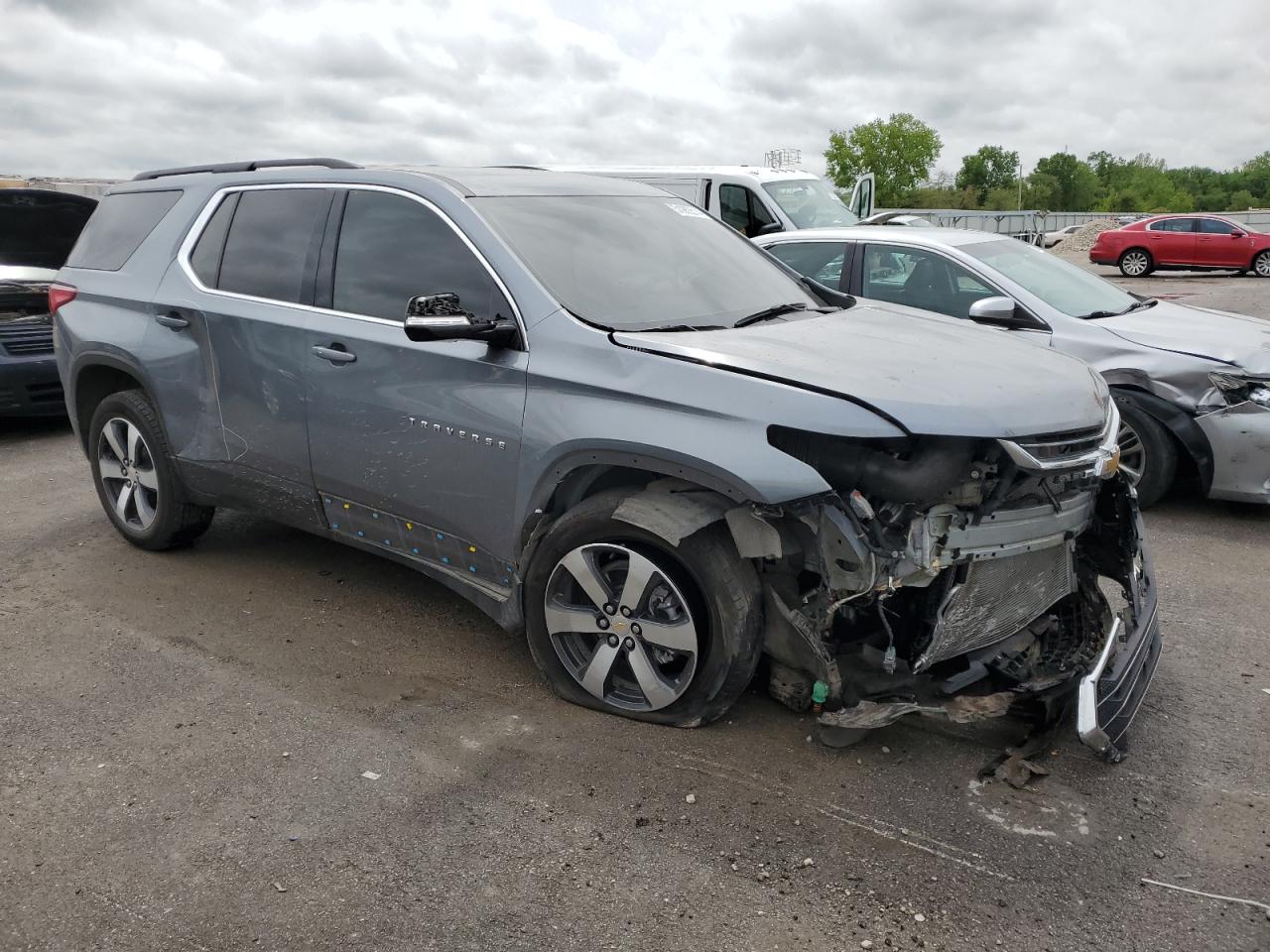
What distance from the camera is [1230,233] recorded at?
2531cm

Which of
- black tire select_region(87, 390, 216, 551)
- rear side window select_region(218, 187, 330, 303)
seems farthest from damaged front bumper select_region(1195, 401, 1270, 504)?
black tire select_region(87, 390, 216, 551)

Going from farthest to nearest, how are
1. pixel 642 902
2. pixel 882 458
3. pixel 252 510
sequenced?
pixel 252 510, pixel 882 458, pixel 642 902

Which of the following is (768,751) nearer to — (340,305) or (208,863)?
(208,863)

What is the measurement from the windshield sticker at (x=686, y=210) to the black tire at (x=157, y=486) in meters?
2.58

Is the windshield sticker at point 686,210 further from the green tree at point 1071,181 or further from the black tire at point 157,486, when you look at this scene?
the green tree at point 1071,181

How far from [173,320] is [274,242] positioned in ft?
2.15

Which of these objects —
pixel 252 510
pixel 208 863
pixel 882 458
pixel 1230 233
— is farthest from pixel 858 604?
pixel 1230 233

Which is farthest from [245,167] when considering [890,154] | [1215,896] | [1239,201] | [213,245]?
[1239,201]

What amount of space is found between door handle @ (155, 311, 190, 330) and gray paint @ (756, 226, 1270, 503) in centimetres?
396

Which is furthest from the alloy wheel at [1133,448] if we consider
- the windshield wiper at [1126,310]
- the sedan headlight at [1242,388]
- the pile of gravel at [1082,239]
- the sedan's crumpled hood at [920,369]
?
the pile of gravel at [1082,239]

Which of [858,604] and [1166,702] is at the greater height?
[858,604]

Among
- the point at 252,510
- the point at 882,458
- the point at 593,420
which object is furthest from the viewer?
the point at 252,510

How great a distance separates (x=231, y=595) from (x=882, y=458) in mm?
3152

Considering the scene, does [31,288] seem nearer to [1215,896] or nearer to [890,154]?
[1215,896]
